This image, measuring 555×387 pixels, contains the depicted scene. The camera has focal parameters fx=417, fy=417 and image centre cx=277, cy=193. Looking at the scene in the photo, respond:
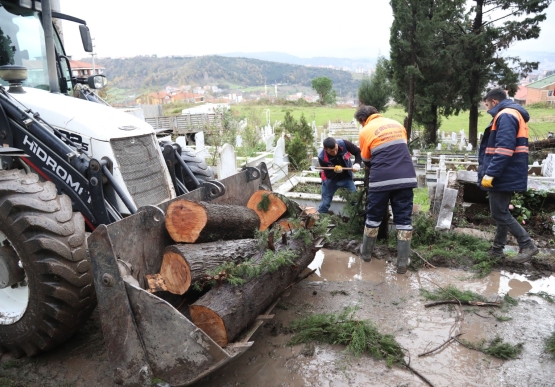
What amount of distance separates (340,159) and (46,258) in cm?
458

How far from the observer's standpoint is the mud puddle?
10.1ft

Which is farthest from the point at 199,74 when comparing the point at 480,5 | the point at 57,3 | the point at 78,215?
the point at 78,215

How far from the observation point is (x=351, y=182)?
6785 millimetres

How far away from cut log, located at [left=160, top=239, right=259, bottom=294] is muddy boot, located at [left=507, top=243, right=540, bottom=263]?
364 cm

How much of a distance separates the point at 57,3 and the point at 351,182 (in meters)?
7.26

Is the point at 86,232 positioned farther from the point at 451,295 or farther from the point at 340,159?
the point at 340,159

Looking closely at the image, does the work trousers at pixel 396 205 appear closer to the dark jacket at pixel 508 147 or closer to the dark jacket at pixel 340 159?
the dark jacket at pixel 508 147

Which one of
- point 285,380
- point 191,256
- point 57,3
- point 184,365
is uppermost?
point 57,3

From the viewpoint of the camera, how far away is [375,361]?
129 inches

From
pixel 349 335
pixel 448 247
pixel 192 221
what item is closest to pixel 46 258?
pixel 192 221

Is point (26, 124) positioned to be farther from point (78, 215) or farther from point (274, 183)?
point (274, 183)

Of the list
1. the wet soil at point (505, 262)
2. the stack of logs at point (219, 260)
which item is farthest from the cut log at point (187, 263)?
the wet soil at point (505, 262)

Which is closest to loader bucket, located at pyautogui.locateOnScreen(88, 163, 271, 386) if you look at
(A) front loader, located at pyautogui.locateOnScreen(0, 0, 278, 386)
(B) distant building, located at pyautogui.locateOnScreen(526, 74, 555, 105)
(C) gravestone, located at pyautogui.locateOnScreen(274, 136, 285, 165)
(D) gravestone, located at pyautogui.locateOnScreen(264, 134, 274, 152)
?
(A) front loader, located at pyautogui.locateOnScreen(0, 0, 278, 386)

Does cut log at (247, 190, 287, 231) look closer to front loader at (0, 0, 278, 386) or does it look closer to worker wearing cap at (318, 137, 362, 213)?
front loader at (0, 0, 278, 386)
